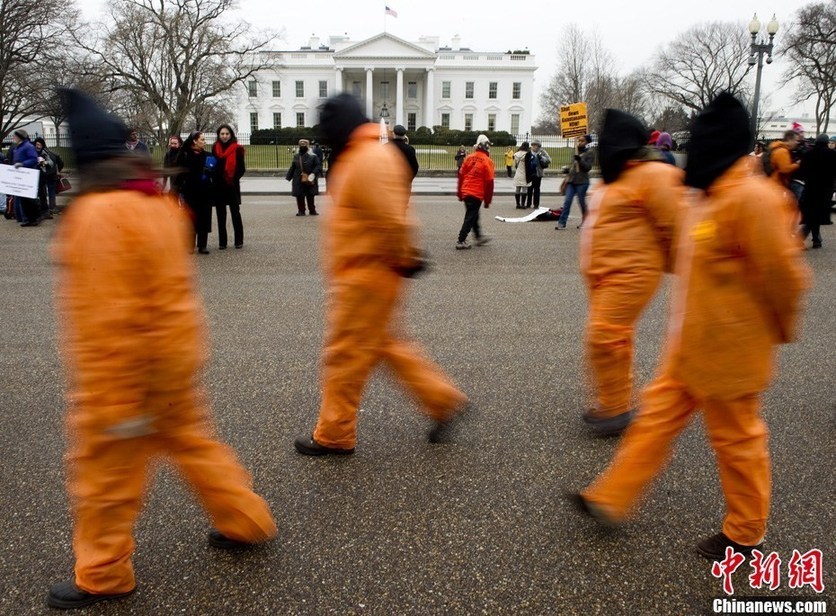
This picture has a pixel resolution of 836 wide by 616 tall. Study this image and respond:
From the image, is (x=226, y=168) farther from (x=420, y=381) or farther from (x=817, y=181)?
(x=817, y=181)

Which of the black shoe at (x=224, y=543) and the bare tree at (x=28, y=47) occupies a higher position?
the bare tree at (x=28, y=47)

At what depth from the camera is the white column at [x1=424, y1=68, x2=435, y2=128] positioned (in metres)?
85.2

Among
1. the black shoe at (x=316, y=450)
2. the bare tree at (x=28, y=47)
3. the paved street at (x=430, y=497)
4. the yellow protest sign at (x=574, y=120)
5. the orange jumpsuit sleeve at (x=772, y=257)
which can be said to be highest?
the bare tree at (x=28, y=47)

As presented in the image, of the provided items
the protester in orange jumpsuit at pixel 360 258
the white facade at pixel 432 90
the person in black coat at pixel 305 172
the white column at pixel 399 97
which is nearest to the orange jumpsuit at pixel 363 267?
the protester in orange jumpsuit at pixel 360 258

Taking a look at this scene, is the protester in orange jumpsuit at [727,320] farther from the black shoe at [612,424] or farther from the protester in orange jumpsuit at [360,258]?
the protester in orange jumpsuit at [360,258]

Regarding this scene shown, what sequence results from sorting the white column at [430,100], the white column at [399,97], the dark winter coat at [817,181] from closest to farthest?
1. the dark winter coat at [817,181]
2. the white column at [399,97]
3. the white column at [430,100]

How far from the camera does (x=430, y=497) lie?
3258mm

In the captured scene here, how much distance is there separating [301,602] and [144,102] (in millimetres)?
43279

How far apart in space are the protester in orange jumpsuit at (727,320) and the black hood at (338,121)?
62.8 inches

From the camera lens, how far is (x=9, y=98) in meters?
35.7

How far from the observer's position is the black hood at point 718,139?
2.53 meters

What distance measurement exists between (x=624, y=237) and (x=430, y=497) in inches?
68.0

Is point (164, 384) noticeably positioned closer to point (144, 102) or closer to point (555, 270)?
point (555, 270)

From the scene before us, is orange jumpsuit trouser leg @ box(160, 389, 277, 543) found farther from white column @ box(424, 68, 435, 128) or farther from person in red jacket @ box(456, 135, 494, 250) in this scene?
white column @ box(424, 68, 435, 128)
